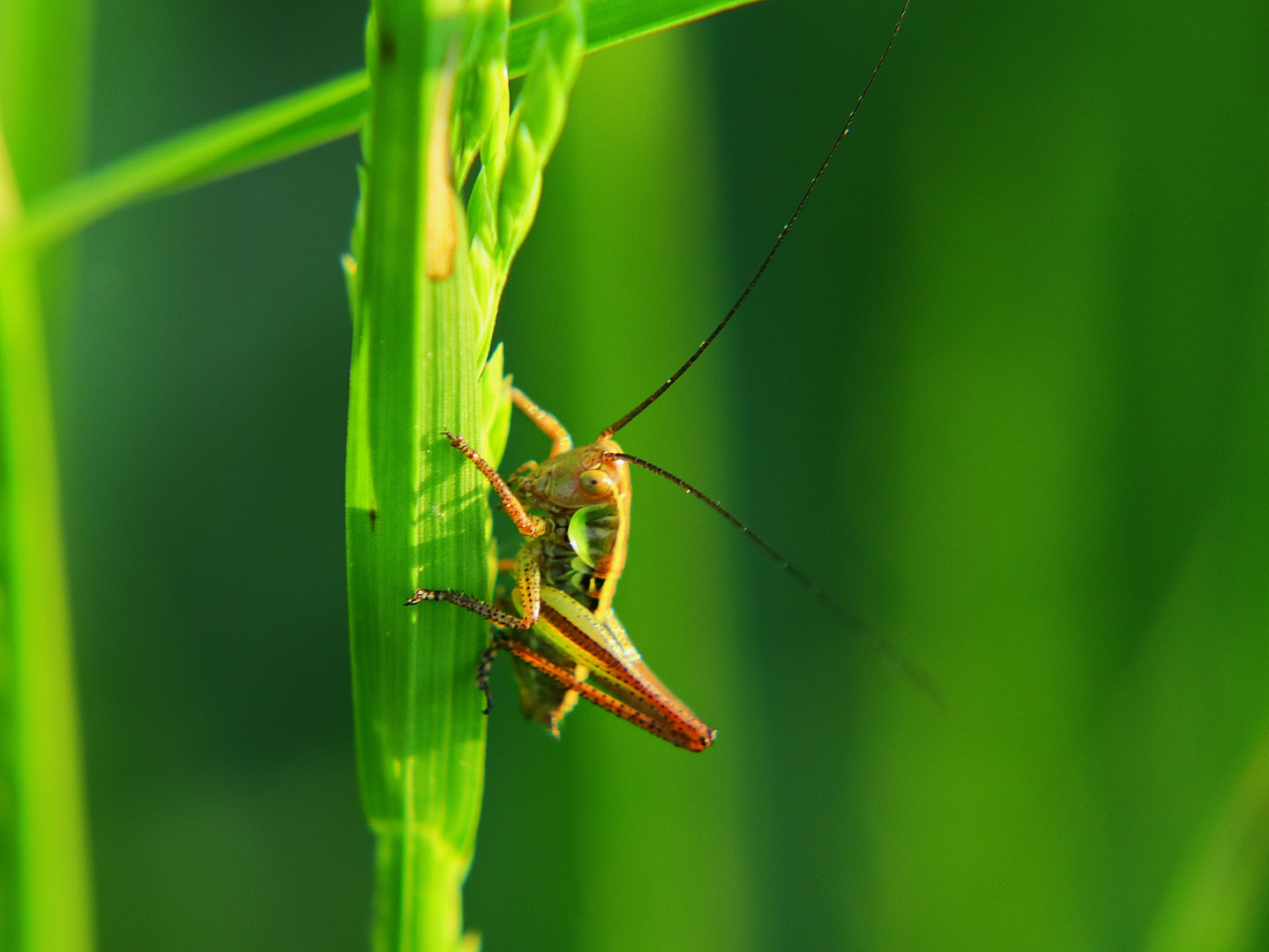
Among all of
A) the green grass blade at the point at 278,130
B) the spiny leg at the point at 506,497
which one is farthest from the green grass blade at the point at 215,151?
the spiny leg at the point at 506,497

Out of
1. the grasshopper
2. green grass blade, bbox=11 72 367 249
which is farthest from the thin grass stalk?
the grasshopper

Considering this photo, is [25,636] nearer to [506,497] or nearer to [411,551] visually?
[411,551]

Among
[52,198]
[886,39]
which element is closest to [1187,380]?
[886,39]

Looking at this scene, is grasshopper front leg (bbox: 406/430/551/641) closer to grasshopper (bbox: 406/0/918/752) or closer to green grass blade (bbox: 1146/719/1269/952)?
grasshopper (bbox: 406/0/918/752)

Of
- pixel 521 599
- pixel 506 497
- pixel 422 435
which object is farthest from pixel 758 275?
pixel 521 599

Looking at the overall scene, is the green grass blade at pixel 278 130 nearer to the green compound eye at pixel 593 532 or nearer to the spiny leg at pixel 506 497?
the spiny leg at pixel 506 497

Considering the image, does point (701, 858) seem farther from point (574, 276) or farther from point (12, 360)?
point (12, 360)

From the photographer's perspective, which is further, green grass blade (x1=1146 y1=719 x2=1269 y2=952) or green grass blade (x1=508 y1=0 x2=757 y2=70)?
green grass blade (x1=1146 y1=719 x2=1269 y2=952)
